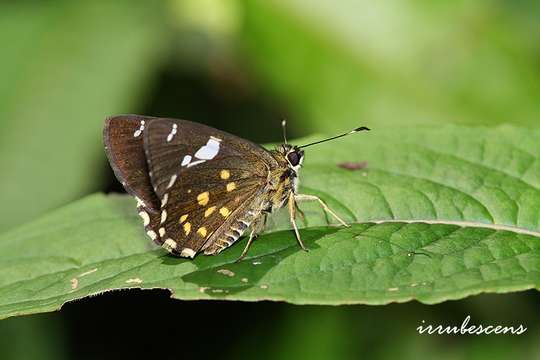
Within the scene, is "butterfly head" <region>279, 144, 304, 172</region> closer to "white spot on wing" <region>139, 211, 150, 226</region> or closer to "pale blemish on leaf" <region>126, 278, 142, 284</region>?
"white spot on wing" <region>139, 211, 150, 226</region>

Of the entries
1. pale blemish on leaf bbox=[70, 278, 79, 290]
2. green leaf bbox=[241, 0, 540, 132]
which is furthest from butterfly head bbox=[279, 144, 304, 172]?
green leaf bbox=[241, 0, 540, 132]

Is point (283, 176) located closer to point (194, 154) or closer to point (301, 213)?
point (301, 213)

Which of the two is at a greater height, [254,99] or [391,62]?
[391,62]

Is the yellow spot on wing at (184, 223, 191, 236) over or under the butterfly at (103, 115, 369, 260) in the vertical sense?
under

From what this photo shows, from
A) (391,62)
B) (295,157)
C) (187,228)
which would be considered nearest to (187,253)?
(187,228)

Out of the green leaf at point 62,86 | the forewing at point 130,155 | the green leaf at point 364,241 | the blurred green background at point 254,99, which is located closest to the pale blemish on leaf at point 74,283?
the green leaf at point 364,241

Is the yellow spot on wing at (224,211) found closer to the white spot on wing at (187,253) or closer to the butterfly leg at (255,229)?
the butterfly leg at (255,229)
